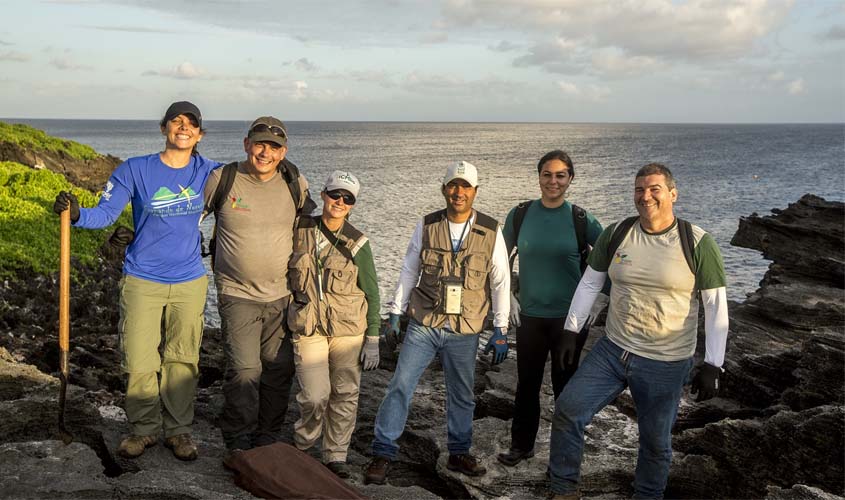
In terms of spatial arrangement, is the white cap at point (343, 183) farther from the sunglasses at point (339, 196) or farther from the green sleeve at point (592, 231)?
the green sleeve at point (592, 231)

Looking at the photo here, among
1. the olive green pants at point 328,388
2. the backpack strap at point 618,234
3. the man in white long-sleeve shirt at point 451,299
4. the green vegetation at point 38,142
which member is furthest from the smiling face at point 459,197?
the green vegetation at point 38,142

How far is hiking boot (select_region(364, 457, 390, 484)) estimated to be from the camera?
6.84 metres

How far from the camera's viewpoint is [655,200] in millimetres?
5984

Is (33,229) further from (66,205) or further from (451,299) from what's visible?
(451,299)

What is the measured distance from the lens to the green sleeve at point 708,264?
19.1 ft

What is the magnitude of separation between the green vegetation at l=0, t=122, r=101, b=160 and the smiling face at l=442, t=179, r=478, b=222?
36808 millimetres

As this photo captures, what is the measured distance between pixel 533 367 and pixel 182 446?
3639 mm

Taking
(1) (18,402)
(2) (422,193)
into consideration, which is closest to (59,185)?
(1) (18,402)

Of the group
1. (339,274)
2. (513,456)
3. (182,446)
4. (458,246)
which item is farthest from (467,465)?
(182,446)

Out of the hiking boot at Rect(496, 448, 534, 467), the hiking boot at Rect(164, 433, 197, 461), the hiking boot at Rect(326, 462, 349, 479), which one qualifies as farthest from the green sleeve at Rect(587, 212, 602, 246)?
the hiking boot at Rect(164, 433, 197, 461)

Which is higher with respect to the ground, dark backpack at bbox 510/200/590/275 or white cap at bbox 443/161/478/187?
white cap at bbox 443/161/478/187

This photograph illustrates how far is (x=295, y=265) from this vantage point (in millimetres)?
6883

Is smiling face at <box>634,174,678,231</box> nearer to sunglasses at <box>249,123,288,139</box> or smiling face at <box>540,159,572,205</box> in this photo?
smiling face at <box>540,159,572,205</box>

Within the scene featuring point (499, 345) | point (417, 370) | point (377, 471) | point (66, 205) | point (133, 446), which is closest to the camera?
point (66, 205)
